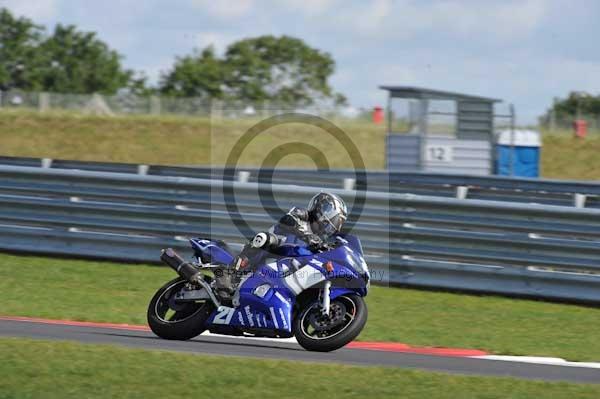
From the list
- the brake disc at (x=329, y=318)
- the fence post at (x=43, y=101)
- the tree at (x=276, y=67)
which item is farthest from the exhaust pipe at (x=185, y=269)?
the tree at (x=276, y=67)

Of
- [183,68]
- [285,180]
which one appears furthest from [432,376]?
[183,68]

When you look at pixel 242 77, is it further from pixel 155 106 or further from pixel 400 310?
pixel 400 310

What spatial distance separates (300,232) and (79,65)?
65361mm

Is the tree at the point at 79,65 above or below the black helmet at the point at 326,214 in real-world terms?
above

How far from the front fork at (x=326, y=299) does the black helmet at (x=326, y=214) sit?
49cm

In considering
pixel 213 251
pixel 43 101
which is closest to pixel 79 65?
pixel 43 101

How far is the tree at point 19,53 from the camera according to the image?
67.1m

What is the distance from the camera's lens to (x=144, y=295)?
12.3 meters

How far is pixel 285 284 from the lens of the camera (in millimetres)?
9141

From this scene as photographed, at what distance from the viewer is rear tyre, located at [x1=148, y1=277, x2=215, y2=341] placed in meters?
9.39

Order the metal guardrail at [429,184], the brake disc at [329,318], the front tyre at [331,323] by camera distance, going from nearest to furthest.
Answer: the front tyre at [331,323] < the brake disc at [329,318] < the metal guardrail at [429,184]

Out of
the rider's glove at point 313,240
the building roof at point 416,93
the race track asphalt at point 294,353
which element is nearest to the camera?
the race track asphalt at point 294,353

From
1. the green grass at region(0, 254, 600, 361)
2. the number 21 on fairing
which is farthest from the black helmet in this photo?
the green grass at region(0, 254, 600, 361)

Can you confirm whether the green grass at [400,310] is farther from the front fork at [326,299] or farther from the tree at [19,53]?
the tree at [19,53]
